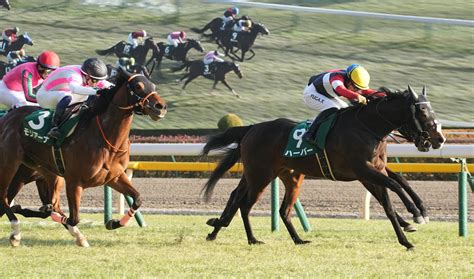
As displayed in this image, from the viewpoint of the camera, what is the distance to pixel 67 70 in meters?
7.71

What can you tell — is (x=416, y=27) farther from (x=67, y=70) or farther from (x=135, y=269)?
(x=135, y=269)

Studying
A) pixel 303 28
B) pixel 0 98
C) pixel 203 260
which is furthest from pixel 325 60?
pixel 203 260

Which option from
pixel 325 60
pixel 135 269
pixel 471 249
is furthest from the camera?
pixel 325 60

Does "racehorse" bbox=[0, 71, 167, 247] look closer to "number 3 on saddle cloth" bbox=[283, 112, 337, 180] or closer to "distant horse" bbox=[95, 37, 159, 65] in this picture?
"number 3 on saddle cloth" bbox=[283, 112, 337, 180]

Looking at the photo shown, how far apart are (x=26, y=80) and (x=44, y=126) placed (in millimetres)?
606

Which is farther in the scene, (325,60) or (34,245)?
(325,60)

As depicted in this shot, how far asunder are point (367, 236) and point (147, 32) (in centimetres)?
1964

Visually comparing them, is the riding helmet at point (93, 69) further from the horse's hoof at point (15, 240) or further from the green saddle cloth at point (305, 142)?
the green saddle cloth at point (305, 142)

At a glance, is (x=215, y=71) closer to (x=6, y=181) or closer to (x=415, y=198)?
(x=6, y=181)

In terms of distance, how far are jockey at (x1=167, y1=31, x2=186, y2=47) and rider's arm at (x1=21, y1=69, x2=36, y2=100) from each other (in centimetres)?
1771

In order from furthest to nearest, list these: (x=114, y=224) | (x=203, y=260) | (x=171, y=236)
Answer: (x=171, y=236) → (x=114, y=224) → (x=203, y=260)

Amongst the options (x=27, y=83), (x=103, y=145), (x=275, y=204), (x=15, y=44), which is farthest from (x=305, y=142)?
(x=15, y=44)

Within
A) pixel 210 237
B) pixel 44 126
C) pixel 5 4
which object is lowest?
pixel 5 4

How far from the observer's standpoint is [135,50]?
2581 cm
